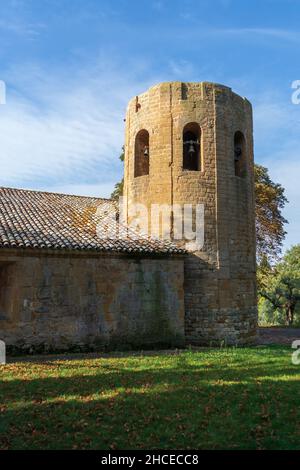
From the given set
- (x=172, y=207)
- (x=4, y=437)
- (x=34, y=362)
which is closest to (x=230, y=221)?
(x=172, y=207)

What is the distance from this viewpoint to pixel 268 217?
22.7 meters

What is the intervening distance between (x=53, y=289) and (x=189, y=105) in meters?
8.56

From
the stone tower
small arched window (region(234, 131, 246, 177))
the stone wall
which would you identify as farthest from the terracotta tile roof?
small arched window (region(234, 131, 246, 177))

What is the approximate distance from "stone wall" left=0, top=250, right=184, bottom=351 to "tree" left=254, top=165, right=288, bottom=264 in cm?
1071

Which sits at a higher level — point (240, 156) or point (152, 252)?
point (240, 156)

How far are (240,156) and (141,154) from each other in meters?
4.08

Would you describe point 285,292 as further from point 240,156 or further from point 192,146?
point 192,146

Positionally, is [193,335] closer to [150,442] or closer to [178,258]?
[178,258]

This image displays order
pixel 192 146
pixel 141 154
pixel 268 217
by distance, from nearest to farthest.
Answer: pixel 192 146 < pixel 141 154 < pixel 268 217

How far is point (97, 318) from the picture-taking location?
40.0ft

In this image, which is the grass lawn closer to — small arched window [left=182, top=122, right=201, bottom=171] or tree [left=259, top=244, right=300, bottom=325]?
small arched window [left=182, top=122, right=201, bottom=171]

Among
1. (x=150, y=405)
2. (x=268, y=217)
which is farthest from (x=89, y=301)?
(x=268, y=217)

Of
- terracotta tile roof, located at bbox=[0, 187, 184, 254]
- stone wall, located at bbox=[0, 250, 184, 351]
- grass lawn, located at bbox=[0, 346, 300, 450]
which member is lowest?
grass lawn, located at bbox=[0, 346, 300, 450]

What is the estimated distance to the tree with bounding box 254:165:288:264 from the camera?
22.3 meters
